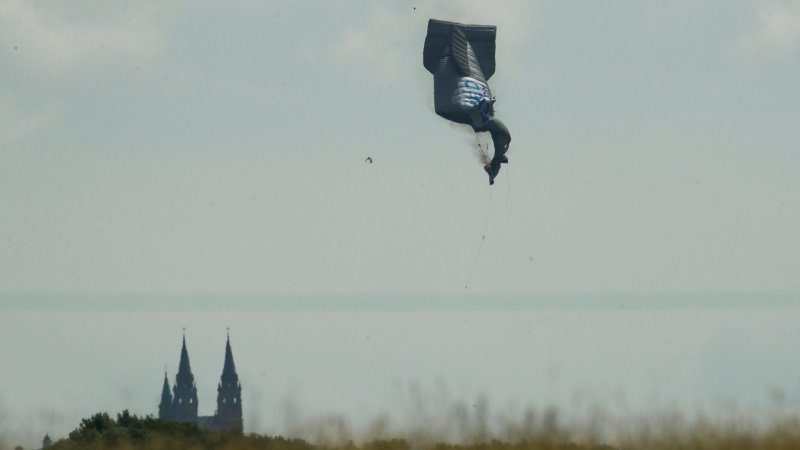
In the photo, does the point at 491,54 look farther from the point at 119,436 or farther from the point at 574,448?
the point at 574,448

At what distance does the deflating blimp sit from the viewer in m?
77.8

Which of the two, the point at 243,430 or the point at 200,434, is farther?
the point at 200,434

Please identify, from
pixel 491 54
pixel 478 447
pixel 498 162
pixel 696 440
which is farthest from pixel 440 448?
pixel 491 54

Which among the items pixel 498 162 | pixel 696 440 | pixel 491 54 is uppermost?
pixel 491 54

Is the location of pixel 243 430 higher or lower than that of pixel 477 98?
lower

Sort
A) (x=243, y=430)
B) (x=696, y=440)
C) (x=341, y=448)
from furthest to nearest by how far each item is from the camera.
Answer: (x=243, y=430), (x=341, y=448), (x=696, y=440)

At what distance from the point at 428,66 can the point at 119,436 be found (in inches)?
825

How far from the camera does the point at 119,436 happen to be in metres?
72.5

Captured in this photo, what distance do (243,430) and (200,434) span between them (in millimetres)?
6788

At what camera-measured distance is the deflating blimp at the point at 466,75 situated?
255 feet

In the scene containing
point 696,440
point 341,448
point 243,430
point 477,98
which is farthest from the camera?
point 477,98

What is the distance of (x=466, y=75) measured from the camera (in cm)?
7919

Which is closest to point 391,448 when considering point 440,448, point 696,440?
point 440,448

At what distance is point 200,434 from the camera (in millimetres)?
70500
